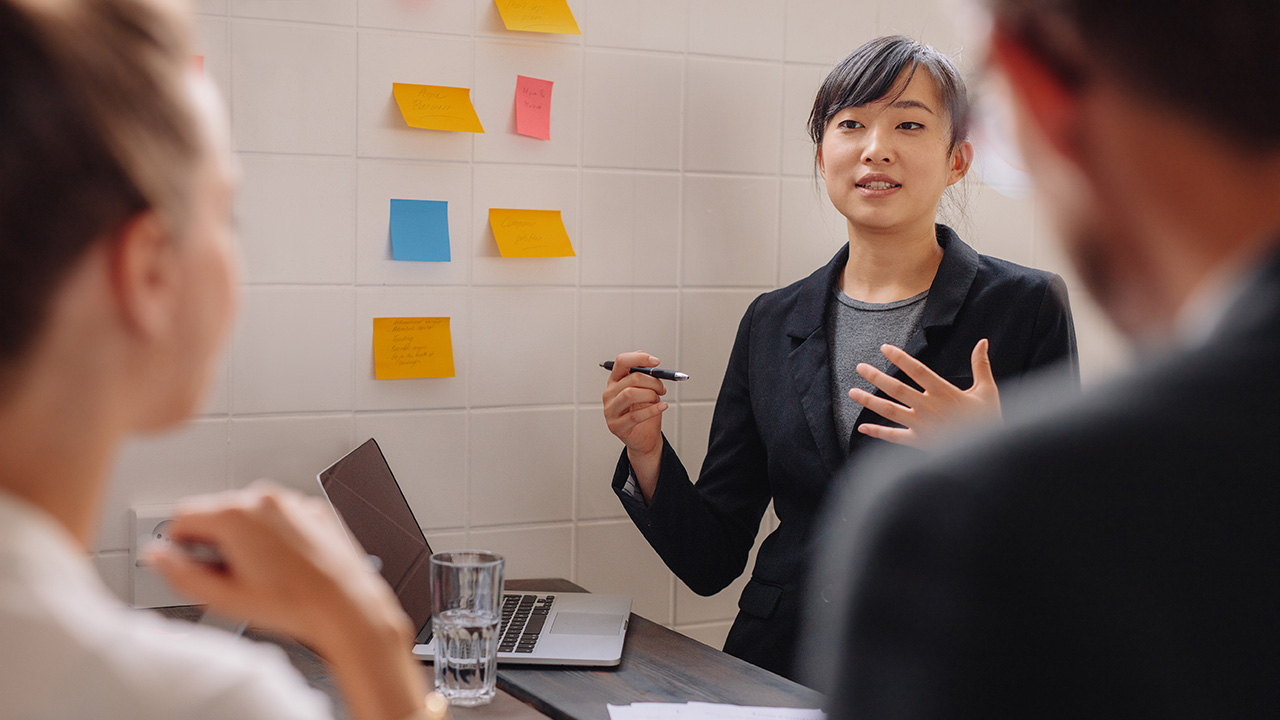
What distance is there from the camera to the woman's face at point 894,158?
1832mm

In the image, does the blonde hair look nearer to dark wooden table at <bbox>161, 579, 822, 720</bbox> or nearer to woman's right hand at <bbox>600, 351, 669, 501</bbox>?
dark wooden table at <bbox>161, 579, 822, 720</bbox>

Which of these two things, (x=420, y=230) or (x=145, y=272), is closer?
(x=145, y=272)

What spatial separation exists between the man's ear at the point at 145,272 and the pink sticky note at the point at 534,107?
1394mm

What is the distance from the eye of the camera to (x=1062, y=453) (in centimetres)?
38

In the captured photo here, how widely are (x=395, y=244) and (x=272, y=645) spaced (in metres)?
0.73

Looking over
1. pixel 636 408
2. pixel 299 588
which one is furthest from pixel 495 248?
pixel 299 588

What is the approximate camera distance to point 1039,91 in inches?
17.4

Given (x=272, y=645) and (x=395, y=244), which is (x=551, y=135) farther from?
(x=272, y=645)

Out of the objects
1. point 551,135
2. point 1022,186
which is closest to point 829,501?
point 551,135

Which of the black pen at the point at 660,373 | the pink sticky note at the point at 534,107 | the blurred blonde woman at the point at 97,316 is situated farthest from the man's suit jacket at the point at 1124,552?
the pink sticky note at the point at 534,107

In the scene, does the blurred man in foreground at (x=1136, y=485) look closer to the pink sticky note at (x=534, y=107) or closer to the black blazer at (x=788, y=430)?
the black blazer at (x=788, y=430)

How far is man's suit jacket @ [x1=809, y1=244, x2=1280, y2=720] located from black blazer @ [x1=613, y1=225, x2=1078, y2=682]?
1.40 m

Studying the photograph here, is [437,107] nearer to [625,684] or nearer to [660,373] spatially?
[660,373]

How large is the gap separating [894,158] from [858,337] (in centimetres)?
33
